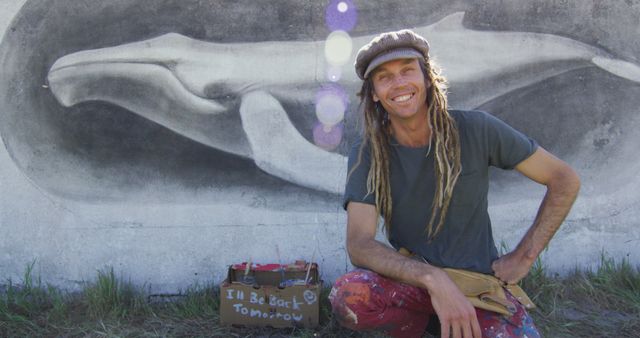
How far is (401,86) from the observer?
2.59 m

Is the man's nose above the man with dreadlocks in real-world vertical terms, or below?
above

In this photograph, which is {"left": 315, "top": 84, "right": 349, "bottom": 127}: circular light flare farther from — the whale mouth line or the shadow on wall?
the whale mouth line

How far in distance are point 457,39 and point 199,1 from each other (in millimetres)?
1755

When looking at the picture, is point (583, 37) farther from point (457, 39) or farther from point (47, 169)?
point (47, 169)

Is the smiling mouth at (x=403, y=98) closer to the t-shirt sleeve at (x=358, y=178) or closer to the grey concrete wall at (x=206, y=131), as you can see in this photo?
the t-shirt sleeve at (x=358, y=178)

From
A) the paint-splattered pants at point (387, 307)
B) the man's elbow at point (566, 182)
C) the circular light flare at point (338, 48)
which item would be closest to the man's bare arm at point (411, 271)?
the paint-splattered pants at point (387, 307)

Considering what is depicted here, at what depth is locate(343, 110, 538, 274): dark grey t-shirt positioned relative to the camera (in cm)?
269

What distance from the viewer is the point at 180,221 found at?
408cm

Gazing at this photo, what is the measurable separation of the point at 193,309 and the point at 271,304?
0.59m

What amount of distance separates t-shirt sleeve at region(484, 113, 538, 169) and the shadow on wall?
59.6 inches

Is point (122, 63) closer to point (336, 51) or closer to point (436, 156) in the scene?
point (336, 51)

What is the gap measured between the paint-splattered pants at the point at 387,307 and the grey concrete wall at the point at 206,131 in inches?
56.6

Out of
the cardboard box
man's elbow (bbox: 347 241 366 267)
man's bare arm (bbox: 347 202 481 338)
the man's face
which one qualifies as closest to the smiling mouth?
the man's face

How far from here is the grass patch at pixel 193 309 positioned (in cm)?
351
